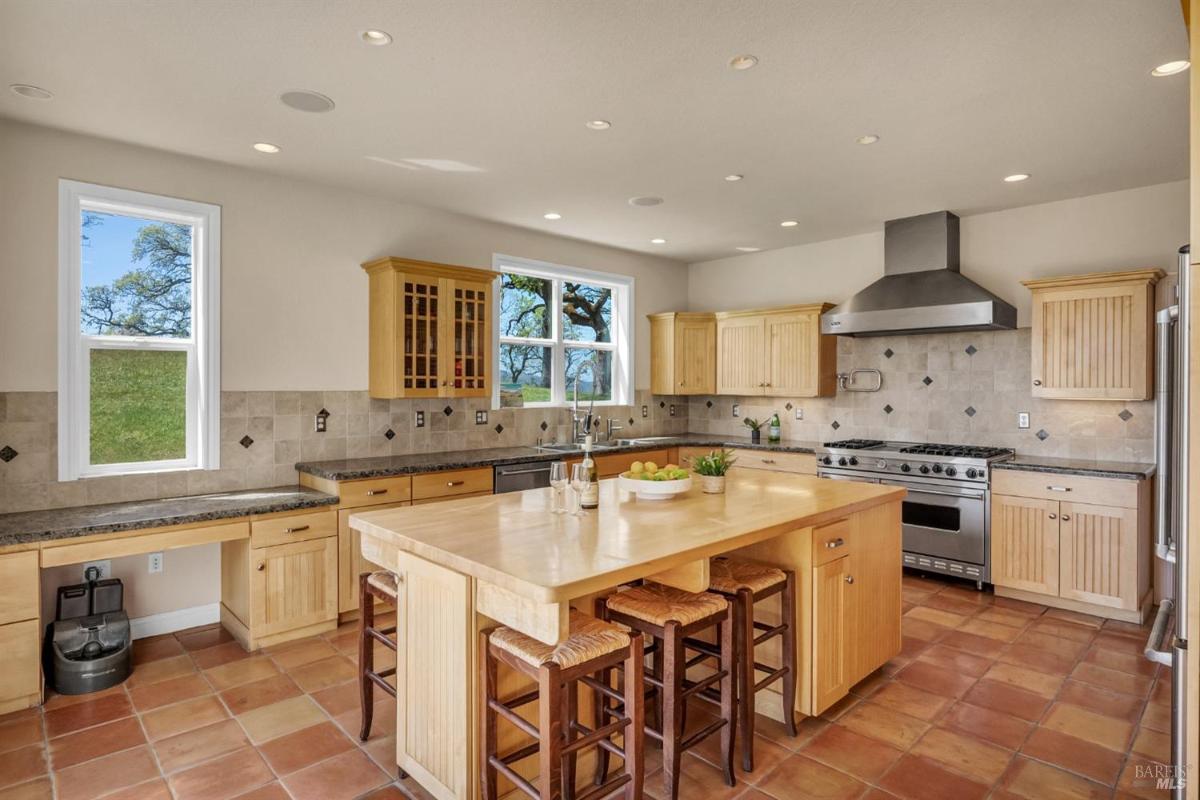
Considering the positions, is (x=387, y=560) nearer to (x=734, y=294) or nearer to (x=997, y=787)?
(x=997, y=787)

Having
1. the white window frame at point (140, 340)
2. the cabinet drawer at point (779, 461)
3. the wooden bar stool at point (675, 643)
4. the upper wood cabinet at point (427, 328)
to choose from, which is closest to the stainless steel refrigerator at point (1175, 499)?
→ the wooden bar stool at point (675, 643)

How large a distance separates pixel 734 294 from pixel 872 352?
5.14 ft

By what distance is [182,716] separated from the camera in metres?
2.76

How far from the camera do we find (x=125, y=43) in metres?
2.46

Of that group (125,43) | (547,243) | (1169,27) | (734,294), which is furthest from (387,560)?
(734,294)

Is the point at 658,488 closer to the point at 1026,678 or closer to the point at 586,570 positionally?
the point at 586,570

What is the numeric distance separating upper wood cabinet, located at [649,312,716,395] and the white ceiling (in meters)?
2.10

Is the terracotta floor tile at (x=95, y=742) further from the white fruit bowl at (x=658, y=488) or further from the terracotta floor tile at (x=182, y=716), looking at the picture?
the white fruit bowl at (x=658, y=488)

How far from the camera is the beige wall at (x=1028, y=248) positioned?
13.8 ft

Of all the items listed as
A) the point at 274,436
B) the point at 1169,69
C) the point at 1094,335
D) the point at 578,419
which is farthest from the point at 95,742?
the point at 1094,335

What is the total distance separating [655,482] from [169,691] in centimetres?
241

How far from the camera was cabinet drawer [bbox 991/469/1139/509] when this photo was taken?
3.84 m

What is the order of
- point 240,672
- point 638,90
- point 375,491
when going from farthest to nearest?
point 375,491
point 240,672
point 638,90

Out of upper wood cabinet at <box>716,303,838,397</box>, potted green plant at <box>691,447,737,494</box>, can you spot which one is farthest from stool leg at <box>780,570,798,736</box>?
upper wood cabinet at <box>716,303,838,397</box>
